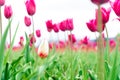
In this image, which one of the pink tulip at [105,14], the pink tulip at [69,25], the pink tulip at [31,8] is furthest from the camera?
the pink tulip at [69,25]

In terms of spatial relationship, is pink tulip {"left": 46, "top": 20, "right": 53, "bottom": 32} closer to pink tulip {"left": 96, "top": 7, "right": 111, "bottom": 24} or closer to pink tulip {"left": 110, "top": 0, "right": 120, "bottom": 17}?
pink tulip {"left": 96, "top": 7, "right": 111, "bottom": 24}

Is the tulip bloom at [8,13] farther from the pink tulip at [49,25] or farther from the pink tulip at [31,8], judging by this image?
the pink tulip at [49,25]

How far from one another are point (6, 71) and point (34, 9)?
972 millimetres

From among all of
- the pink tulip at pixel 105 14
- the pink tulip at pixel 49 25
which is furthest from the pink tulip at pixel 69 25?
the pink tulip at pixel 105 14

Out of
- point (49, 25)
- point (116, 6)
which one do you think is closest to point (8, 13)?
point (49, 25)

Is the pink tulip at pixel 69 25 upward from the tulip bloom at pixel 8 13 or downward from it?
downward

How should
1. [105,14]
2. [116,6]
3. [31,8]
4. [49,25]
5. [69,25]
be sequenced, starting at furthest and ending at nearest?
[49,25] → [69,25] → [31,8] → [105,14] → [116,6]

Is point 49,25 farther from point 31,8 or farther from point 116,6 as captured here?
point 116,6

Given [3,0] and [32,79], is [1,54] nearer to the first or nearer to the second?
[32,79]

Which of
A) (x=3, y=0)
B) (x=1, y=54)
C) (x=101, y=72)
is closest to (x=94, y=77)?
(x=1, y=54)

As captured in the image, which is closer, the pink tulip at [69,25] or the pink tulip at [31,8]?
the pink tulip at [31,8]

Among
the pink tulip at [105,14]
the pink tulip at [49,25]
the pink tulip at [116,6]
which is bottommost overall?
the pink tulip at [49,25]

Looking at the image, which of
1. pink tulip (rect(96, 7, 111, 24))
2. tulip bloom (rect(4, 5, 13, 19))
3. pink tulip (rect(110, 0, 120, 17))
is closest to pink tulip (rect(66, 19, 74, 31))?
tulip bloom (rect(4, 5, 13, 19))

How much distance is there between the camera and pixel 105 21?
1.85m
